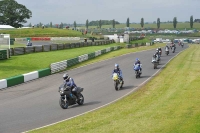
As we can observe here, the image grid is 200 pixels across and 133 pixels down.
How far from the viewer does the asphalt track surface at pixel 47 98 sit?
15188 mm

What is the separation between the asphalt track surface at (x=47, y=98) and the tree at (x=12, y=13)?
10360 cm

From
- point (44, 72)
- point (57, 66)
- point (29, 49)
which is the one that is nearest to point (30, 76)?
point (44, 72)

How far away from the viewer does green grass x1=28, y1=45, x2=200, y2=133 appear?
41.4ft

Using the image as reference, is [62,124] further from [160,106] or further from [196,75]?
[196,75]

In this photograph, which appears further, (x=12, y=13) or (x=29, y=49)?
(x=12, y=13)

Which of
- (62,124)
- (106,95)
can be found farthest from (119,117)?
(106,95)

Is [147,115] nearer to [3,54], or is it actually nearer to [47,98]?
[47,98]

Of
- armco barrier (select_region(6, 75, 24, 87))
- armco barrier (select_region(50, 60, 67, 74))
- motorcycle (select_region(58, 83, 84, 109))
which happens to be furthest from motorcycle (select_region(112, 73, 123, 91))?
armco barrier (select_region(50, 60, 67, 74))

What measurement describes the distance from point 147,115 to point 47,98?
7972 mm

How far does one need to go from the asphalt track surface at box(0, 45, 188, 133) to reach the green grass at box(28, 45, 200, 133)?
1.12 meters

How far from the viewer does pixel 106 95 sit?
69.9 ft

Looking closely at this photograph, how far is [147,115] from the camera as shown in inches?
580

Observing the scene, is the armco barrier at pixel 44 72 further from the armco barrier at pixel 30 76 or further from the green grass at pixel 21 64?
the green grass at pixel 21 64

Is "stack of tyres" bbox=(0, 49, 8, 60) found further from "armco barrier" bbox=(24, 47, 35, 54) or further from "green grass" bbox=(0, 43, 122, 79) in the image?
"armco barrier" bbox=(24, 47, 35, 54)
